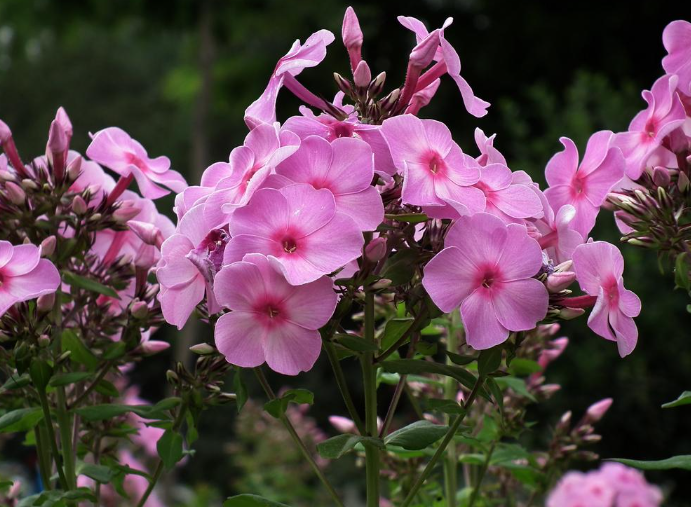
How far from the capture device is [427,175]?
99 cm

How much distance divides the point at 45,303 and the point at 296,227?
0.46m

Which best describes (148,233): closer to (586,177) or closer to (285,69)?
(285,69)

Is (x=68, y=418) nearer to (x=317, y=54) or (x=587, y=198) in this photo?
Answer: (x=317, y=54)

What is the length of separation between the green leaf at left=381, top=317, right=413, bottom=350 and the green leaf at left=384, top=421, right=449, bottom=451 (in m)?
0.11

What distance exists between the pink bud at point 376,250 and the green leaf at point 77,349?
56cm

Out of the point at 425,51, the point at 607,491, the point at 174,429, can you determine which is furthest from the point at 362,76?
the point at 607,491

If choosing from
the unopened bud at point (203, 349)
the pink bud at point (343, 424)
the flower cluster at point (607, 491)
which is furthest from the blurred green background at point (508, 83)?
the unopened bud at point (203, 349)

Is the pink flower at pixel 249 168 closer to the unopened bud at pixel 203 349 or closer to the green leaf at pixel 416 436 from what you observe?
the unopened bud at pixel 203 349

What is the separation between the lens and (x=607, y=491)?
209cm

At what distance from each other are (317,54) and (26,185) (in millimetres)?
483

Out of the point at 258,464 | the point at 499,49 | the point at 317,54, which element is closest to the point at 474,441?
the point at 317,54

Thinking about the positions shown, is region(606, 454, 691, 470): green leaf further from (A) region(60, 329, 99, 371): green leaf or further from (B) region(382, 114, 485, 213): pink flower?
(A) region(60, 329, 99, 371): green leaf

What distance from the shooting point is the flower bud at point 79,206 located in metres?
1.29

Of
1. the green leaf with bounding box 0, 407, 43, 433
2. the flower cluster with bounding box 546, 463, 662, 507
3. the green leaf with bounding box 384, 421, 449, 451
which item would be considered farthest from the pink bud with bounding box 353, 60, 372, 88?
the flower cluster with bounding box 546, 463, 662, 507
